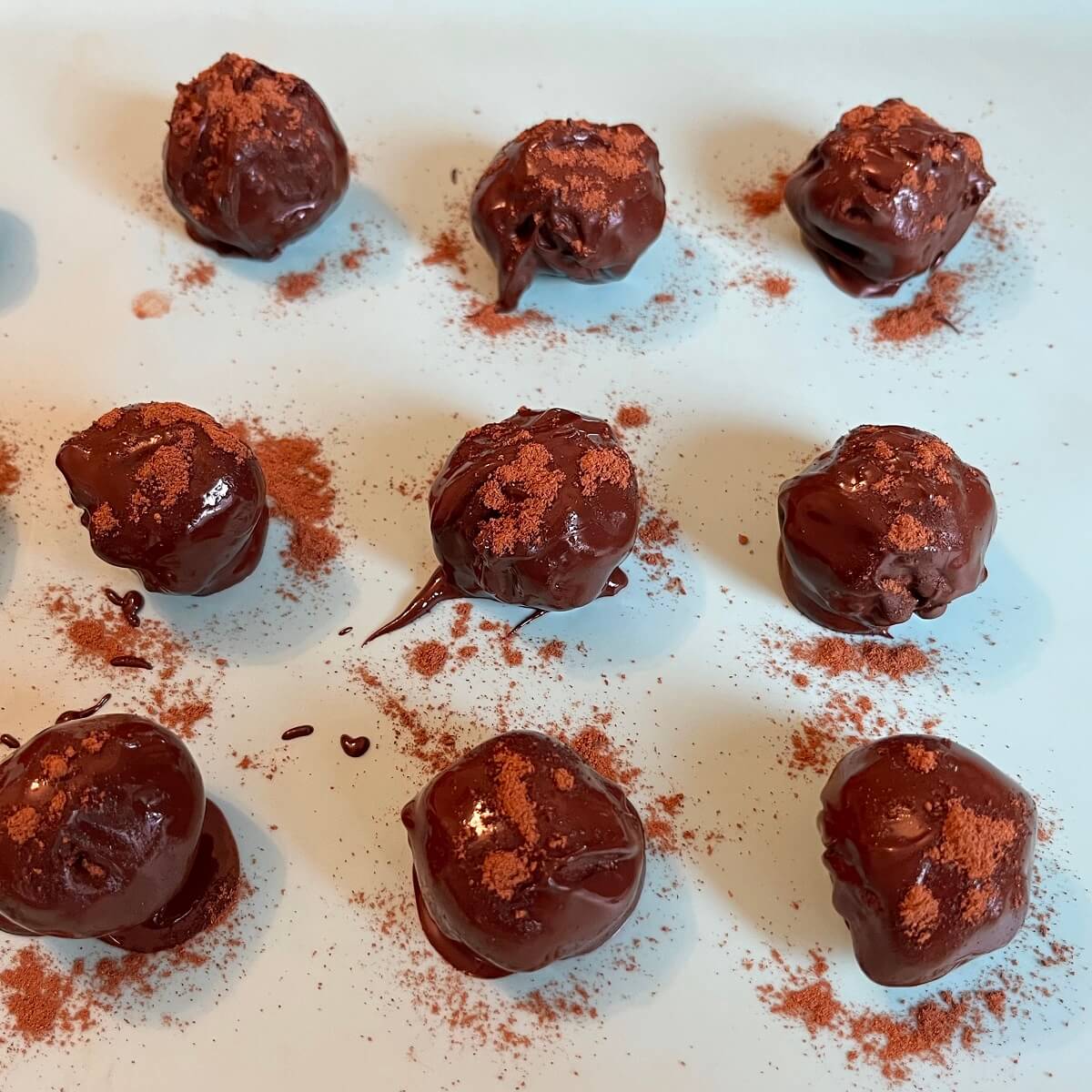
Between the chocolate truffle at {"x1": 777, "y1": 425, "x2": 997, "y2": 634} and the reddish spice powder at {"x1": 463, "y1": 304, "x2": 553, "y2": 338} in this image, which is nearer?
the chocolate truffle at {"x1": 777, "y1": 425, "x2": 997, "y2": 634}

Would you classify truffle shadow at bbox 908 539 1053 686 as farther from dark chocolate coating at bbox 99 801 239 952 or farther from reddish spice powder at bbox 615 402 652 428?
dark chocolate coating at bbox 99 801 239 952

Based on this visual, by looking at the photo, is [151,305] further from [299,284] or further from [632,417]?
[632,417]

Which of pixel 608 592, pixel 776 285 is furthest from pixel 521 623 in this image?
pixel 776 285

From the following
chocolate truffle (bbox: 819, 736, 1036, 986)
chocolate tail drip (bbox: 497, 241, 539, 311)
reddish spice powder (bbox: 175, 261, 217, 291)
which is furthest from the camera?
reddish spice powder (bbox: 175, 261, 217, 291)

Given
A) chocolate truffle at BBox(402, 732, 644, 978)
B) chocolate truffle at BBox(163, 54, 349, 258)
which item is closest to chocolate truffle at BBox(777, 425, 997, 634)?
chocolate truffle at BBox(402, 732, 644, 978)

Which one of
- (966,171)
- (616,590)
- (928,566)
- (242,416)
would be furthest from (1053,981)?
(242,416)

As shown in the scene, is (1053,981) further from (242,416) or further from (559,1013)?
(242,416)
